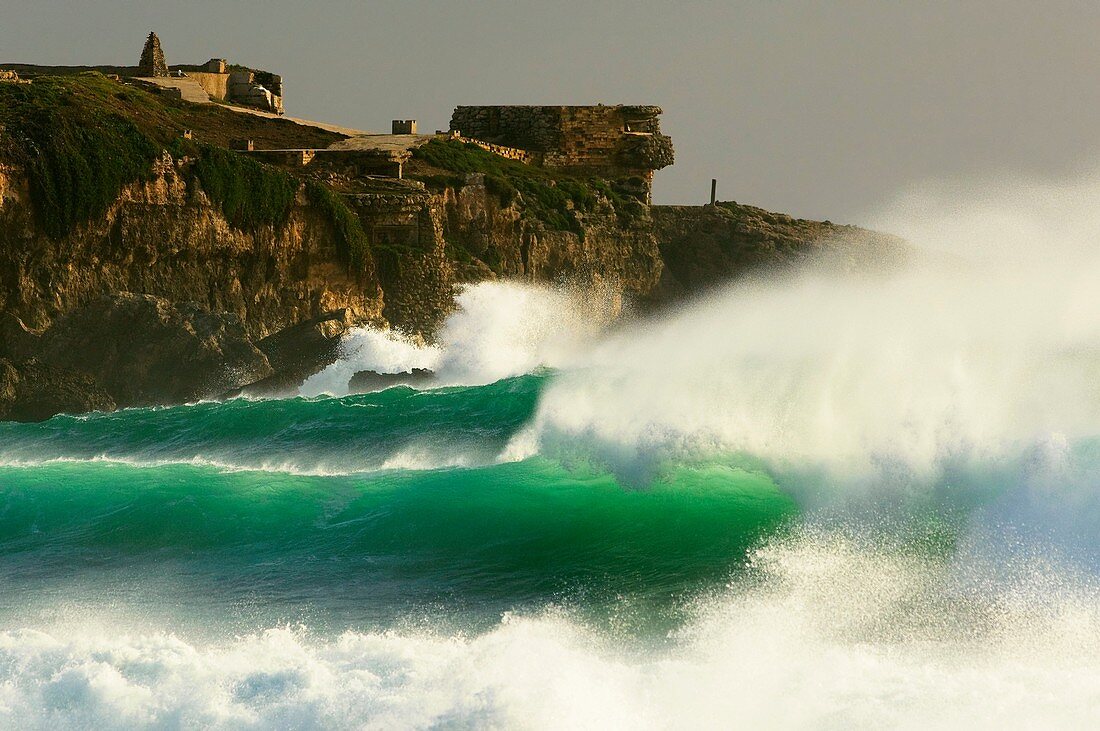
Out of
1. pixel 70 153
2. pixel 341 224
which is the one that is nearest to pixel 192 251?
pixel 70 153

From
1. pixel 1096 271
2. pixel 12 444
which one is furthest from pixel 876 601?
pixel 12 444

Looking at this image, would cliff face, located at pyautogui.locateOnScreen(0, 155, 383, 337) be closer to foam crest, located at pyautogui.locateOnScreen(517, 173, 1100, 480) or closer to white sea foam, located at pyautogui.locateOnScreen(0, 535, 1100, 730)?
foam crest, located at pyautogui.locateOnScreen(517, 173, 1100, 480)

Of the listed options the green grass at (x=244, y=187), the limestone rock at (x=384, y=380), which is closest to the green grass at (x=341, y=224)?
the green grass at (x=244, y=187)

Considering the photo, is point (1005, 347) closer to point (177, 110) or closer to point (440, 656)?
point (440, 656)

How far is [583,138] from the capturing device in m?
49.7

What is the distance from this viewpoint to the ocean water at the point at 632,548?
10.3 m

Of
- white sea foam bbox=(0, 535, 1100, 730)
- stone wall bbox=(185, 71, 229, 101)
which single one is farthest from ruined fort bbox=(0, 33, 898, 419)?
white sea foam bbox=(0, 535, 1100, 730)

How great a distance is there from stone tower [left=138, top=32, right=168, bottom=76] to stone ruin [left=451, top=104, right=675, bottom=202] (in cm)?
1005

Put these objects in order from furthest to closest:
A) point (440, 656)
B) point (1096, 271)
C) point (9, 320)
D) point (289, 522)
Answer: point (9, 320)
point (1096, 271)
point (289, 522)
point (440, 656)

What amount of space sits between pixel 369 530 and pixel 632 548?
9.40ft

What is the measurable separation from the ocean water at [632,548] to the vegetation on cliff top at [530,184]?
1972cm

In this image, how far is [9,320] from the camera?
93.0 ft

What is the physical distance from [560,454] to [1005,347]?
5365 millimetres

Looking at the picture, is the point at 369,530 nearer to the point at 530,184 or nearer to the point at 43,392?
the point at 43,392
